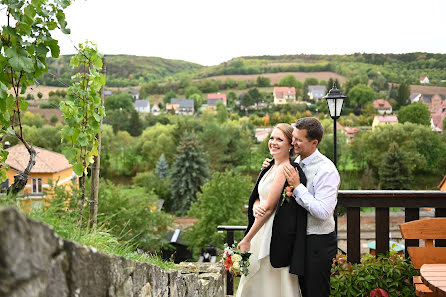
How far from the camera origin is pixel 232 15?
9094cm

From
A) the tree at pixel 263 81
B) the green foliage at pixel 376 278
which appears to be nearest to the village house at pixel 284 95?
the tree at pixel 263 81

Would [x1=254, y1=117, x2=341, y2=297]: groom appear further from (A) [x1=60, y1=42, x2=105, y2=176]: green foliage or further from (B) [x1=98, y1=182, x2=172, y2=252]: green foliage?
(B) [x1=98, y1=182, x2=172, y2=252]: green foliage

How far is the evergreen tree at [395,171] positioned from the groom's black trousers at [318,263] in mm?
39493

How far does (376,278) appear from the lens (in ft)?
11.3

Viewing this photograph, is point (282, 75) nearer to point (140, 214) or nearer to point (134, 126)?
point (134, 126)

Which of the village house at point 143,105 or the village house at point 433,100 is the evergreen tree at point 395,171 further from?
the village house at point 143,105

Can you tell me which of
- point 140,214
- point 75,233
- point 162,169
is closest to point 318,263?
point 75,233

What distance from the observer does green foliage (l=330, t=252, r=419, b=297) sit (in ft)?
11.2

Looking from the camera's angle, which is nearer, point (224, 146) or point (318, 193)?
point (318, 193)

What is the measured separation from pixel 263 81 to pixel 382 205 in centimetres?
9641

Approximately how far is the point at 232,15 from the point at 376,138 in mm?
54085

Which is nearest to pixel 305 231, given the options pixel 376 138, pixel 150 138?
pixel 376 138

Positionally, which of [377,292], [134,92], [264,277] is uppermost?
[134,92]

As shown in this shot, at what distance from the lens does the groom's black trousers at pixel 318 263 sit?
8.77 feet
